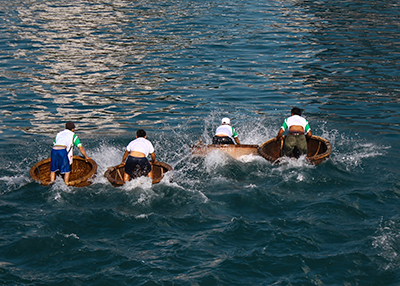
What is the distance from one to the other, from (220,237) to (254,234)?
2.77 feet

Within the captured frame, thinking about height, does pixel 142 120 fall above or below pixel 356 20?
below

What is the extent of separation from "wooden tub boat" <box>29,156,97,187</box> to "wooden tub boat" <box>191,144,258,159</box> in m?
3.48

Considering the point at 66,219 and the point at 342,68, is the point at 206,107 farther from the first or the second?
the point at 66,219

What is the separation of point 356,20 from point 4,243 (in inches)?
1442

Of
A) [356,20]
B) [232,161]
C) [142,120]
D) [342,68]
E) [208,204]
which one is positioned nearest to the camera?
[208,204]

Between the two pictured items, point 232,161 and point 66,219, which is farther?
point 232,161

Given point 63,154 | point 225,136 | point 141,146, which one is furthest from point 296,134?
point 63,154

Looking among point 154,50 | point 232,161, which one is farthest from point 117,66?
point 232,161

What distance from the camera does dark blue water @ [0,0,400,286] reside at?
10.9 meters

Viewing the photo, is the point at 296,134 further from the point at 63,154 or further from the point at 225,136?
the point at 63,154

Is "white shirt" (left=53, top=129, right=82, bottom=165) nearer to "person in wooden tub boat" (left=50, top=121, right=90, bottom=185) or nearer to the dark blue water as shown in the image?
"person in wooden tub boat" (left=50, top=121, right=90, bottom=185)

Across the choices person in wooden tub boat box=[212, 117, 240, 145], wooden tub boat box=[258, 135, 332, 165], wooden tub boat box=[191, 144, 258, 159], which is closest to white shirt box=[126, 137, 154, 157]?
wooden tub boat box=[191, 144, 258, 159]

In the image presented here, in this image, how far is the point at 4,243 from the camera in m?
11.6

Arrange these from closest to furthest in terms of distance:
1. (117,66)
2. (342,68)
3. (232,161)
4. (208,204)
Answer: (208,204) → (232,161) → (342,68) → (117,66)
